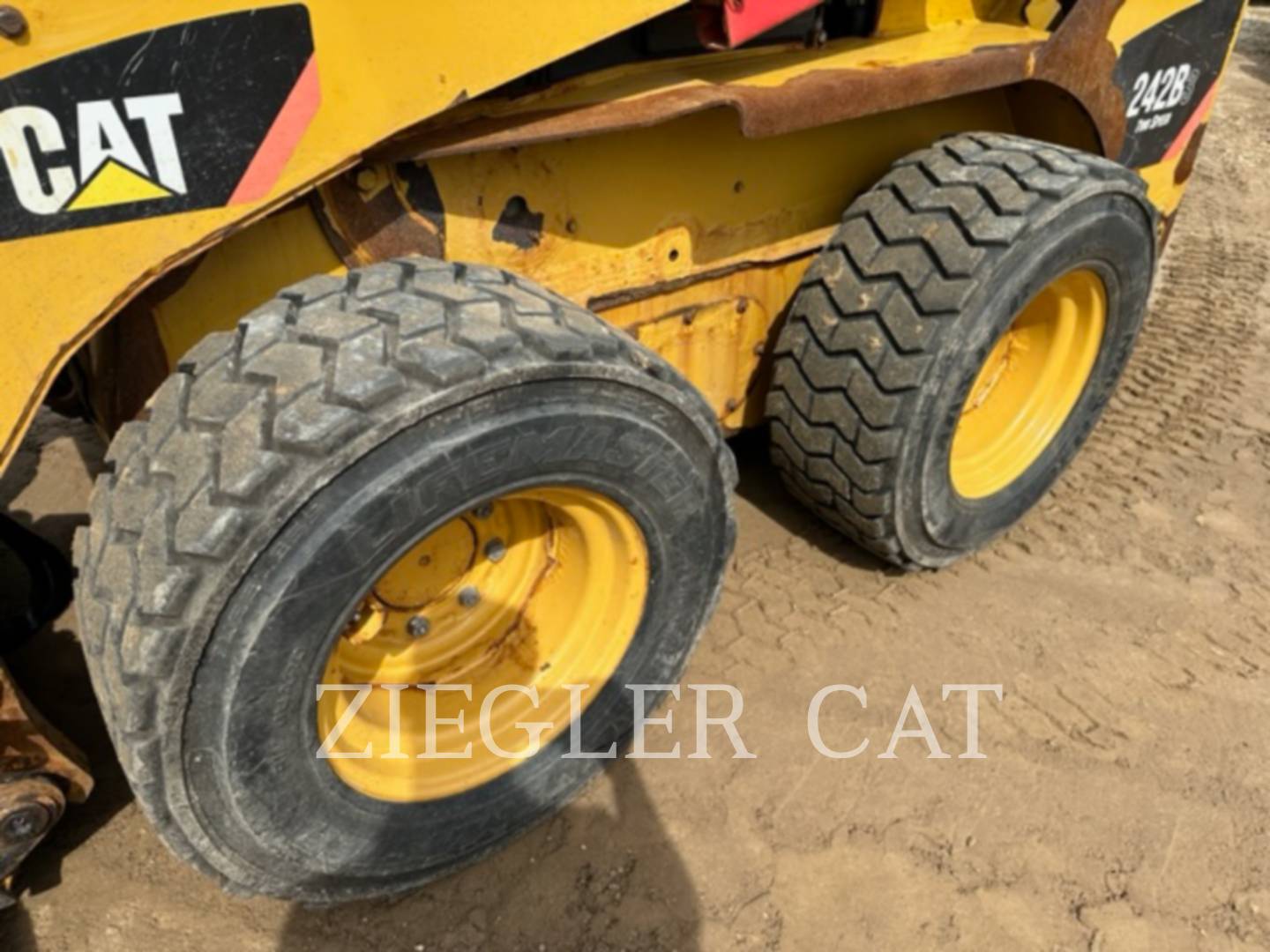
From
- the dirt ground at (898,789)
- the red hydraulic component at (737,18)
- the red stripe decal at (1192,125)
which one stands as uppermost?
the red hydraulic component at (737,18)

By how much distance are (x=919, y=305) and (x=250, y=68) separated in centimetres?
147

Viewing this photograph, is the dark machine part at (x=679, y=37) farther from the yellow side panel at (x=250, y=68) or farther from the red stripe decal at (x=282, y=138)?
the red stripe decal at (x=282, y=138)

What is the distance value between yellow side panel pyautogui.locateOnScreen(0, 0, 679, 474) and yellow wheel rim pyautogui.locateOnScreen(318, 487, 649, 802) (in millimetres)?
700

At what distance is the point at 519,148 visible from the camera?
6.31ft

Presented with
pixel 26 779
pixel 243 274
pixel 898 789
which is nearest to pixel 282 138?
pixel 243 274

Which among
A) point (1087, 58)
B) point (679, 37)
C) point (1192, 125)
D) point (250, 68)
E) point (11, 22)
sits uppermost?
point (11, 22)

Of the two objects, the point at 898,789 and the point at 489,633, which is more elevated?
the point at 489,633

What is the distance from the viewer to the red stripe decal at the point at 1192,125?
3064mm

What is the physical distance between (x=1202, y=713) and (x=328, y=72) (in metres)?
2.39

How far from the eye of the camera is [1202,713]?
2.44 metres

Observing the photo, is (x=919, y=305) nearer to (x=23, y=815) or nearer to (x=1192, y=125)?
(x=1192, y=125)

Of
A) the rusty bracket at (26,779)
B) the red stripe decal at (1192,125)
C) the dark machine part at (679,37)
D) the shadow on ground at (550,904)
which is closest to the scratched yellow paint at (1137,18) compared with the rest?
the red stripe decal at (1192,125)

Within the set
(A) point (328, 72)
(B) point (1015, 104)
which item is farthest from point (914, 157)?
(A) point (328, 72)

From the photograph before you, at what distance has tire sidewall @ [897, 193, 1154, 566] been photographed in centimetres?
228
